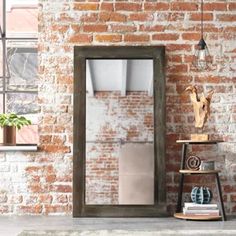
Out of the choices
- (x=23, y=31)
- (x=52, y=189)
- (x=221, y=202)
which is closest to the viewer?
(x=221, y=202)

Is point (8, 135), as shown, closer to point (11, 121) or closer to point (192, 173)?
point (11, 121)

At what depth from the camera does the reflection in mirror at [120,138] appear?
4.86 metres

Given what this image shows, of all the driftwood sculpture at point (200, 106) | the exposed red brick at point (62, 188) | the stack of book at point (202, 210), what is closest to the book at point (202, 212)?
the stack of book at point (202, 210)

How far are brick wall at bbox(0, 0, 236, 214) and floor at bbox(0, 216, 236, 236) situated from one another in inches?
12.5

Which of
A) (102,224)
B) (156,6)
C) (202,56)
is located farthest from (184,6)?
(102,224)

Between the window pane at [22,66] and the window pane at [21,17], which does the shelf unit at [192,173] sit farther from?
the window pane at [21,17]

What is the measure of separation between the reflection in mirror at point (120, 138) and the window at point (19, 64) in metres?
1.01

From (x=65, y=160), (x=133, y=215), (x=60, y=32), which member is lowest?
(x=133, y=215)

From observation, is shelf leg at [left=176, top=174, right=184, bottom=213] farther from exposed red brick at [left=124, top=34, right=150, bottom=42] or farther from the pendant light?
exposed red brick at [left=124, top=34, right=150, bottom=42]

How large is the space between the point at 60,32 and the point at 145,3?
0.80 m

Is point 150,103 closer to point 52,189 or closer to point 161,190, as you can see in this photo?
point 161,190

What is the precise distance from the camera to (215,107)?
16.5 ft

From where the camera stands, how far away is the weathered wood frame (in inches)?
190

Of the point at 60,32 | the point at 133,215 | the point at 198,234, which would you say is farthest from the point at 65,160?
the point at 198,234
